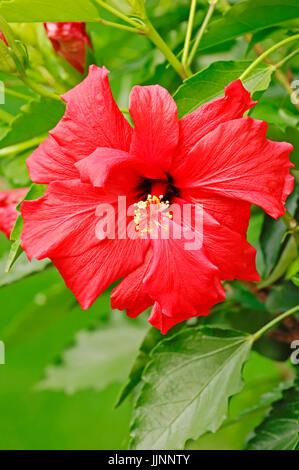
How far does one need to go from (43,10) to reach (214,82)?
0.38 ft

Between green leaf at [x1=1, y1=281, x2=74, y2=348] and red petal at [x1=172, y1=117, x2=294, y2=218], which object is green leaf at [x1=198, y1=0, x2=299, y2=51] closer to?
red petal at [x1=172, y1=117, x2=294, y2=218]

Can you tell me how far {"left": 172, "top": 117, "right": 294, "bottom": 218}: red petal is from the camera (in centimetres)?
33

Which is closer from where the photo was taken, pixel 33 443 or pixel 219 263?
pixel 219 263

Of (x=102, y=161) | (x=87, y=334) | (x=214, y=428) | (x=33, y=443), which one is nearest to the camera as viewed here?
(x=102, y=161)

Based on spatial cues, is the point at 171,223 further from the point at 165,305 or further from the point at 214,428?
the point at 214,428

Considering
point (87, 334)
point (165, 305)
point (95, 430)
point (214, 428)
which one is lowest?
point (95, 430)

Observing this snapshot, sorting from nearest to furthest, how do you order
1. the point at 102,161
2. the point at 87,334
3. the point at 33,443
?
the point at 102,161 < the point at 87,334 < the point at 33,443

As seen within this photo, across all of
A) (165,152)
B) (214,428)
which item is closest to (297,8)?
(165,152)

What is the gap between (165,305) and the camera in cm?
35

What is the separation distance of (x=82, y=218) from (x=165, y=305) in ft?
0.23

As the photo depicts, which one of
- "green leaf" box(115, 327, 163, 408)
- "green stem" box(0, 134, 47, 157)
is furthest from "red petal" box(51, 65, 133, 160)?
"green leaf" box(115, 327, 163, 408)

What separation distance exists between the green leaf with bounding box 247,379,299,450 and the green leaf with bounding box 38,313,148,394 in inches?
11.5

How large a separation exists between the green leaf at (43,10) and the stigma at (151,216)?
0.42 ft

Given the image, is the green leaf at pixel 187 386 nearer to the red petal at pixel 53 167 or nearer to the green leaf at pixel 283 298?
the green leaf at pixel 283 298
